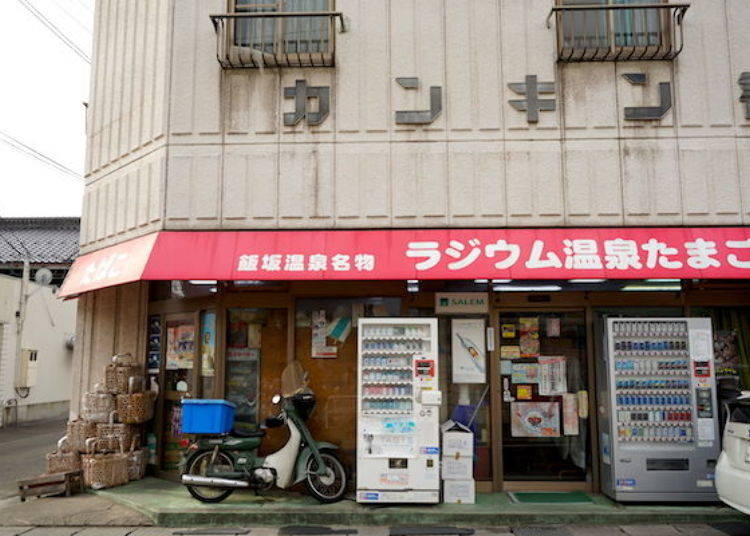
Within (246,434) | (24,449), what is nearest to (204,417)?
(246,434)

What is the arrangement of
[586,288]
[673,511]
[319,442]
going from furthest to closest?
[586,288], [319,442], [673,511]

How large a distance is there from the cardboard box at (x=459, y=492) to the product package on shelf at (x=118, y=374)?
4.98 m

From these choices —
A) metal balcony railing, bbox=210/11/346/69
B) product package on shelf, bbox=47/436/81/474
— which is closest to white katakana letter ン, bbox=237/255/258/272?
metal balcony railing, bbox=210/11/346/69

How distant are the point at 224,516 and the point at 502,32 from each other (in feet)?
25.2

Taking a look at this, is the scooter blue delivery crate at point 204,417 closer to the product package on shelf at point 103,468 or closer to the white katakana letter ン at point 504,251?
the product package on shelf at point 103,468

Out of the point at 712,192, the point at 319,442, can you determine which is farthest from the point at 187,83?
the point at 712,192

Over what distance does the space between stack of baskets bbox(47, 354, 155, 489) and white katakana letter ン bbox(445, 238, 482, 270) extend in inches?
200

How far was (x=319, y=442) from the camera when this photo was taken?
8289mm

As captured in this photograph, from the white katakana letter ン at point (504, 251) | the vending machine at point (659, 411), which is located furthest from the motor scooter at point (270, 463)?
the vending machine at point (659, 411)

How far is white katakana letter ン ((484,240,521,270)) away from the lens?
8141mm

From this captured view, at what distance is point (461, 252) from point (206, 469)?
14.6ft

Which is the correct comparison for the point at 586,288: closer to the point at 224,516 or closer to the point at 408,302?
the point at 408,302

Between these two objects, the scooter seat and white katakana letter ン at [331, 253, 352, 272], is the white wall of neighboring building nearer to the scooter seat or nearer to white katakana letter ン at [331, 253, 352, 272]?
the scooter seat

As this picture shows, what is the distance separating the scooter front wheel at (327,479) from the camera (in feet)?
26.1
